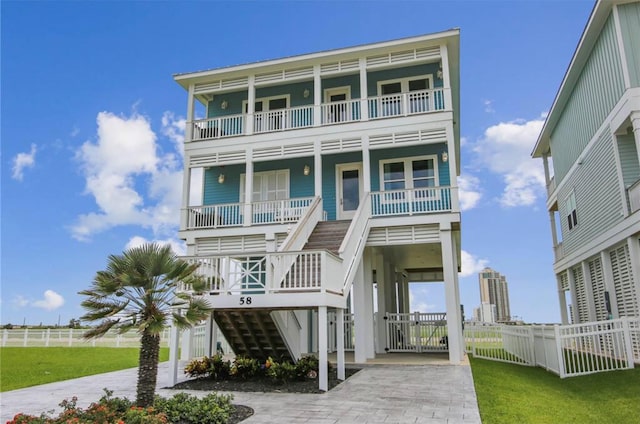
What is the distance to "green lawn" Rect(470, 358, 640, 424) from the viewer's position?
6.39 meters

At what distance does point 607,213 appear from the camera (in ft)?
45.7

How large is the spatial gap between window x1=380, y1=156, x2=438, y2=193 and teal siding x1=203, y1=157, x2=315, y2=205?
8.96 feet

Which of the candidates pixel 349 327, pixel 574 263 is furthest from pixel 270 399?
pixel 574 263

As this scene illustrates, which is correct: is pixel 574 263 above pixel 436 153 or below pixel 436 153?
below

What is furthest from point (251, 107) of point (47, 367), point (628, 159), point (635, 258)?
point (635, 258)

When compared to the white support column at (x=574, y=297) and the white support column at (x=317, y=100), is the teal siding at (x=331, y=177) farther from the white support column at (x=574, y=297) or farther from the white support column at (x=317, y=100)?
the white support column at (x=574, y=297)

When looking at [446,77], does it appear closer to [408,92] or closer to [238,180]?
[408,92]

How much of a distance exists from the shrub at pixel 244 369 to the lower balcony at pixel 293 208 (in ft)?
18.1

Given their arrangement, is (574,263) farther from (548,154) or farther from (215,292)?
(215,292)

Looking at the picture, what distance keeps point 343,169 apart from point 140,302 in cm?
1063

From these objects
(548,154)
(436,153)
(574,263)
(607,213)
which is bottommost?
(574,263)

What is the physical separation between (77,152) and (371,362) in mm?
12597

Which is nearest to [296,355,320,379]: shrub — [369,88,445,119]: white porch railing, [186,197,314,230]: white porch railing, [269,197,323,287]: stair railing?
[269,197,323,287]: stair railing

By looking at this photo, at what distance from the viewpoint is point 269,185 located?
16.8 metres
